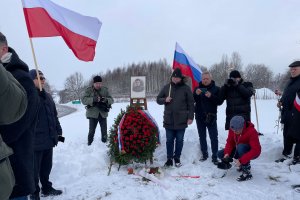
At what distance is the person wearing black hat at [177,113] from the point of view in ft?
19.6

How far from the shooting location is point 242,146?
5.15 meters

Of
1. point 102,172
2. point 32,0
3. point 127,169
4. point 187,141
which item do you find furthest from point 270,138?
point 32,0

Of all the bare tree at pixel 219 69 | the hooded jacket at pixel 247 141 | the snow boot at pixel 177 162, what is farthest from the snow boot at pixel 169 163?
the bare tree at pixel 219 69

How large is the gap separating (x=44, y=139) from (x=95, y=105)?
9.42ft

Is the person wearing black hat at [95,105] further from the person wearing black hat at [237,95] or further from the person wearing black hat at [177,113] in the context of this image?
the person wearing black hat at [237,95]

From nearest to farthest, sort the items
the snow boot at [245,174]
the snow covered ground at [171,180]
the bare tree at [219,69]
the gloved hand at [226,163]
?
the snow covered ground at [171,180] → the snow boot at [245,174] → the gloved hand at [226,163] → the bare tree at [219,69]

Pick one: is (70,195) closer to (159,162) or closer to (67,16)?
(159,162)

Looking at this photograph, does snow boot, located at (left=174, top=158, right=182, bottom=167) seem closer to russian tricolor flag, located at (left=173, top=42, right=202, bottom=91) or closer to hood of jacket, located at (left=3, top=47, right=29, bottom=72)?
russian tricolor flag, located at (left=173, top=42, right=202, bottom=91)

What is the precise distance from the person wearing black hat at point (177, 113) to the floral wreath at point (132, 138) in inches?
15.5

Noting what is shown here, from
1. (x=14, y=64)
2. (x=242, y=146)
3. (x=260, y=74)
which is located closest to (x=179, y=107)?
(x=242, y=146)

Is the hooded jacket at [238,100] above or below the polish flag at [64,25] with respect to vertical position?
below

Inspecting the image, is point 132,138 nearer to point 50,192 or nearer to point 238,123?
point 50,192

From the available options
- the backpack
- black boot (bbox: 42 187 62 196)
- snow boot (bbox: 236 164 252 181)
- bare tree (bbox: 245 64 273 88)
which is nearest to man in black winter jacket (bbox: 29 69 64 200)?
black boot (bbox: 42 187 62 196)

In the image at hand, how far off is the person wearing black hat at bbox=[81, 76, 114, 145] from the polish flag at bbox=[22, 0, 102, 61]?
5.94 ft
